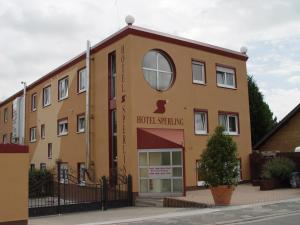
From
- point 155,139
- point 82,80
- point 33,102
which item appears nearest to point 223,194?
point 155,139

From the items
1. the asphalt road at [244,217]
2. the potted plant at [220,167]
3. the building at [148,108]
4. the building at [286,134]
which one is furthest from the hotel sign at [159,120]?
the building at [286,134]

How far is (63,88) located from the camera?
1177 inches

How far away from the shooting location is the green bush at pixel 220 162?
18.0 meters

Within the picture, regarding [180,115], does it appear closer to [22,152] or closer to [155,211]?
[155,211]

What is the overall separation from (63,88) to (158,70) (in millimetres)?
9042

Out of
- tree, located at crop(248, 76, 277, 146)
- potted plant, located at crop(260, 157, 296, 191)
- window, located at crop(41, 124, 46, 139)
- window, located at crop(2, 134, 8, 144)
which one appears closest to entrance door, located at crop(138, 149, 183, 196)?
potted plant, located at crop(260, 157, 296, 191)

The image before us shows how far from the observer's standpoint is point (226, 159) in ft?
59.5

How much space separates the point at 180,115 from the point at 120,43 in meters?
4.78

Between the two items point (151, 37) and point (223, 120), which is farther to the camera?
point (223, 120)

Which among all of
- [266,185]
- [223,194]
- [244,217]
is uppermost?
[266,185]

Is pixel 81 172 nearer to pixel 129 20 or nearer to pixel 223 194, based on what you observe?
pixel 129 20

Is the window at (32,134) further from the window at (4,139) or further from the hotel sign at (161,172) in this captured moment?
the hotel sign at (161,172)

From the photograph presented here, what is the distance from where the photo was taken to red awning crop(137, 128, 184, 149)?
21.1 metres

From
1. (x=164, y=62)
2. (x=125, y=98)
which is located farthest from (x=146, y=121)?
(x=164, y=62)
